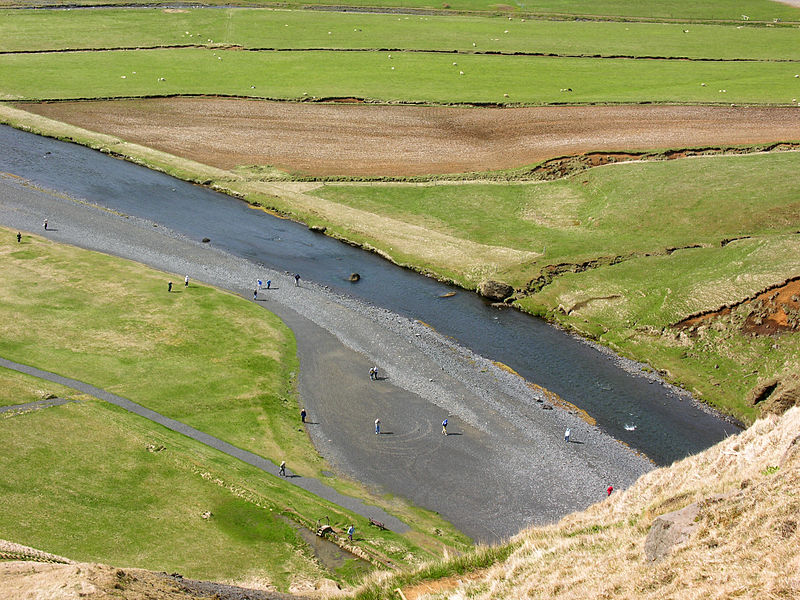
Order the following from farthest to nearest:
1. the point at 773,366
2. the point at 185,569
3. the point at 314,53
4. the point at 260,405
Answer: the point at 314,53 → the point at 773,366 → the point at 260,405 → the point at 185,569

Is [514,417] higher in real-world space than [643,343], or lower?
lower

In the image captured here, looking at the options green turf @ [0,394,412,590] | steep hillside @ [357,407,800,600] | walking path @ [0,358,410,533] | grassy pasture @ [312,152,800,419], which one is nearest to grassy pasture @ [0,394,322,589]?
green turf @ [0,394,412,590]

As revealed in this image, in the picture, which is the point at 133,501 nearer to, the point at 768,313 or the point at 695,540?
the point at 695,540

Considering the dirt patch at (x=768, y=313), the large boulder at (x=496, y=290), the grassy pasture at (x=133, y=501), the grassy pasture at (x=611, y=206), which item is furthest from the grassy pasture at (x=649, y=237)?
the grassy pasture at (x=133, y=501)

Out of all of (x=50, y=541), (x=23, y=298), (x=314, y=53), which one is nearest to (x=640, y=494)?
(x=50, y=541)

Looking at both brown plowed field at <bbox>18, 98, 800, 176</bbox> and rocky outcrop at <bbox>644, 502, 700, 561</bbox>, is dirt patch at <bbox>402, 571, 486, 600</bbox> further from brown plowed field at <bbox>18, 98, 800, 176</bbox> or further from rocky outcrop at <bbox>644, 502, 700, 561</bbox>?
brown plowed field at <bbox>18, 98, 800, 176</bbox>

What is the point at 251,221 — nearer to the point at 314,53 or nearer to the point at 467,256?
the point at 467,256
